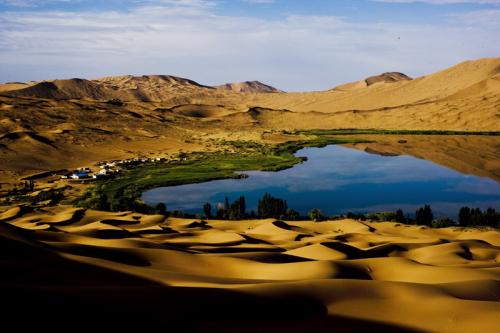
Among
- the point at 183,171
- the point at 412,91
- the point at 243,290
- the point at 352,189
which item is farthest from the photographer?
the point at 412,91

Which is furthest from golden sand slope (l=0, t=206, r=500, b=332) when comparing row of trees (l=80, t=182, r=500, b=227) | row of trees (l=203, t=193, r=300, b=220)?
row of trees (l=203, t=193, r=300, b=220)

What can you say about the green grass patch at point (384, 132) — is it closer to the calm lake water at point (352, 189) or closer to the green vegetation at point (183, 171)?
the green vegetation at point (183, 171)

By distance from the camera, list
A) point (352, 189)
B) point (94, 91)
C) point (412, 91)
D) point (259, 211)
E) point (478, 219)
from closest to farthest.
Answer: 1. point (478, 219)
2. point (259, 211)
3. point (352, 189)
4. point (94, 91)
5. point (412, 91)

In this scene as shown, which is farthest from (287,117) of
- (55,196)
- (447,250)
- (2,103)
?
(447,250)

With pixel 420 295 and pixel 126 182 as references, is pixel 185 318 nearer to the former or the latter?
pixel 420 295

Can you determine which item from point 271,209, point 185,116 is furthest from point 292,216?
point 185,116

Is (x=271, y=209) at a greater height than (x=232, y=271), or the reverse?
(x=232, y=271)

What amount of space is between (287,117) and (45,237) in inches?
4569

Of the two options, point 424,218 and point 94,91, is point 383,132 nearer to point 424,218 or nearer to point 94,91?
point 424,218

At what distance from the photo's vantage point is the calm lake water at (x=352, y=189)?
150ft

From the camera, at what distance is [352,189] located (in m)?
52.8

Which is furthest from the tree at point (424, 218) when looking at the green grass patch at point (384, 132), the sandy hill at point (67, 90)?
the sandy hill at point (67, 90)

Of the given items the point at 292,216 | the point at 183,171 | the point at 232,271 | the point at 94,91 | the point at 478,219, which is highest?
Result: the point at 94,91

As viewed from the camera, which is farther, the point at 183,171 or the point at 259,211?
the point at 183,171
